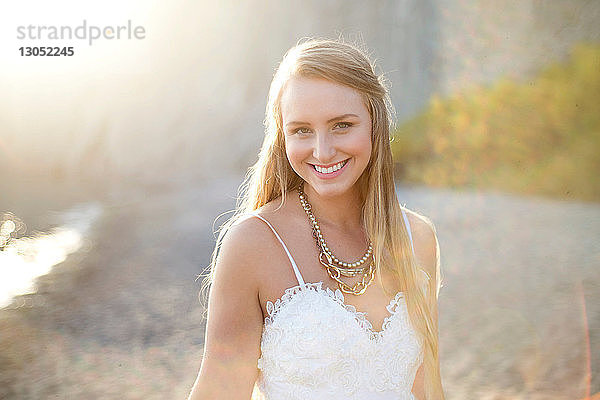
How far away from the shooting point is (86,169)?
42.6ft

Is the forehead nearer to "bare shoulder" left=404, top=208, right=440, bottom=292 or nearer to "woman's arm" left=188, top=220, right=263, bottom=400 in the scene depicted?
"woman's arm" left=188, top=220, right=263, bottom=400

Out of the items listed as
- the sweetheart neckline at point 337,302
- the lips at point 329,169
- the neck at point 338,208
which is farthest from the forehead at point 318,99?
the sweetheart neckline at point 337,302

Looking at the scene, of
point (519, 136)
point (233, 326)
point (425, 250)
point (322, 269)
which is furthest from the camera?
point (519, 136)

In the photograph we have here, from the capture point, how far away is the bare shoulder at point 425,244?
6.41 ft

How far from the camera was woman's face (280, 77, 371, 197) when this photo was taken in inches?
65.2

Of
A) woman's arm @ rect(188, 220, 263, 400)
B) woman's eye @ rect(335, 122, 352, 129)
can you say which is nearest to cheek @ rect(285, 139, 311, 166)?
woman's eye @ rect(335, 122, 352, 129)

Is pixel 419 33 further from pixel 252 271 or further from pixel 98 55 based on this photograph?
pixel 252 271

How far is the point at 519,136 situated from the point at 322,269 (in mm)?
10407

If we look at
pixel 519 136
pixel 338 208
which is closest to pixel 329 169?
pixel 338 208

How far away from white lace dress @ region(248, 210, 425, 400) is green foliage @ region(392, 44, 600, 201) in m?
9.94

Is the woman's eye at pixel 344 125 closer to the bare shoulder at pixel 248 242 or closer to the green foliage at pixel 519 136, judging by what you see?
the bare shoulder at pixel 248 242

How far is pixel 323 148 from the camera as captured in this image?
165cm

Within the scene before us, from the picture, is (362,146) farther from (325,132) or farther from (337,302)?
(337,302)

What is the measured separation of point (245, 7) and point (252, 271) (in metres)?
11.7
